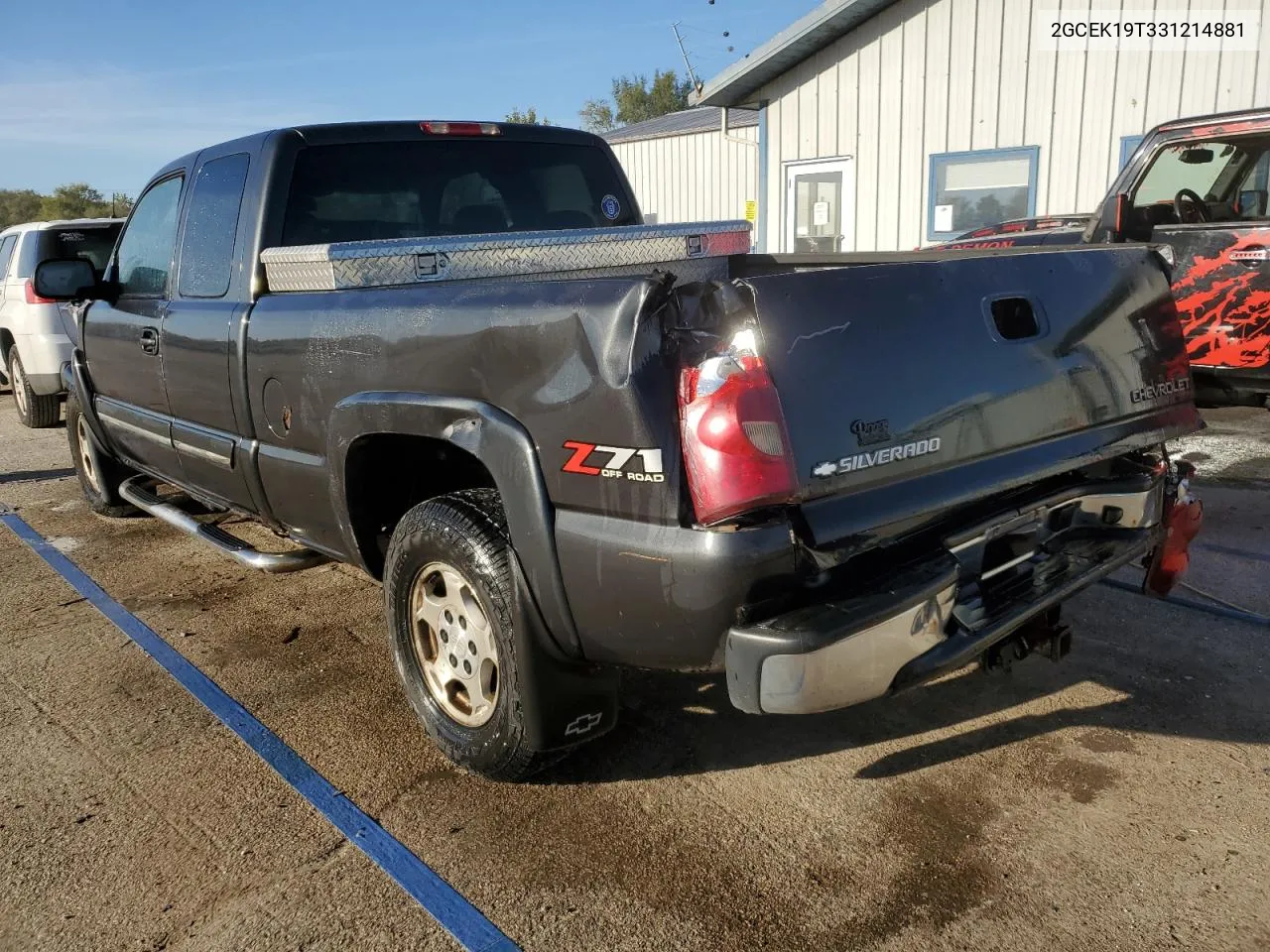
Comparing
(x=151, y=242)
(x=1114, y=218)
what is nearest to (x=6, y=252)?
(x=151, y=242)

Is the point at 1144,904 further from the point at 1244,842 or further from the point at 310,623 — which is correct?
the point at 310,623

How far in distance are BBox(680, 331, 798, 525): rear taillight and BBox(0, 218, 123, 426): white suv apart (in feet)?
27.4

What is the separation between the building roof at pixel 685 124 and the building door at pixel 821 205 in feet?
12.0

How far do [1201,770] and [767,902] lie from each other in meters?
1.43

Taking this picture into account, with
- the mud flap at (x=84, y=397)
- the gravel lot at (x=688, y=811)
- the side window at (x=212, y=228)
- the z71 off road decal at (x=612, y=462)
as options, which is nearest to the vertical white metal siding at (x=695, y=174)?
the mud flap at (x=84, y=397)

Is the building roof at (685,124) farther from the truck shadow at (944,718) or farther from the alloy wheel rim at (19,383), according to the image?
the truck shadow at (944,718)

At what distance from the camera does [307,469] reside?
10.9 ft

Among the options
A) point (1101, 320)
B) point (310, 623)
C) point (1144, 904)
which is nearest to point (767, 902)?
point (1144, 904)

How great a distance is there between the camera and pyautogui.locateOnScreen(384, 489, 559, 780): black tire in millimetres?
2547

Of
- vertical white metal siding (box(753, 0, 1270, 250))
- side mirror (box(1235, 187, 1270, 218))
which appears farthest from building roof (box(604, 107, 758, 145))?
side mirror (box(1235, 187, 1270, 218))

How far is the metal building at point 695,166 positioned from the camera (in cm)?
1683

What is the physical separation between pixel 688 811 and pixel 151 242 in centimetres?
378

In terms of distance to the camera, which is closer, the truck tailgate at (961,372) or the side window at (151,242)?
the truck tailgate at (961,372)

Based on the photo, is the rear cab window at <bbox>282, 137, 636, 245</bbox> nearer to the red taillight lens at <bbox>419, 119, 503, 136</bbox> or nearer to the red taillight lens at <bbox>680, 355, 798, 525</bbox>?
the red taillight lens at <bbox>419, 119, 503, 136</bbox>
